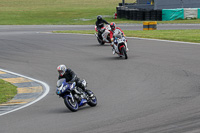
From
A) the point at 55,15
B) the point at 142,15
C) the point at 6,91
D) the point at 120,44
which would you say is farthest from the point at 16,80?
the point at 55,15

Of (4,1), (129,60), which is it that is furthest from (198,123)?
(4,1)

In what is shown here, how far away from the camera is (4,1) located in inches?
3804

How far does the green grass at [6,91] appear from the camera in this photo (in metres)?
12.5

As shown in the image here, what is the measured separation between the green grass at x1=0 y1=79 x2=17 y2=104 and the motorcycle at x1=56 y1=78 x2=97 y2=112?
2.73 metres

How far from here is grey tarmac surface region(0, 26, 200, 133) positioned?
27.4ft

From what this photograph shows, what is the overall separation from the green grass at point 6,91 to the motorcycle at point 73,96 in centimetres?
273

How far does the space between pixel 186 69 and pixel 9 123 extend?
26.0ft

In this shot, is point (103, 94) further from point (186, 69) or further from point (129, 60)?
point (129, 60)

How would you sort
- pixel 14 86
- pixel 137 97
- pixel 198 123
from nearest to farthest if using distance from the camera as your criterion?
pixel 198 123 → pixel 137 97 → pixel 14 86

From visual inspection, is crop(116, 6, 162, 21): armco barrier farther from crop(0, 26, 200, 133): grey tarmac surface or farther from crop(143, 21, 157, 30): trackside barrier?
crop(0, 26, 200, 133): grey tarmac surface

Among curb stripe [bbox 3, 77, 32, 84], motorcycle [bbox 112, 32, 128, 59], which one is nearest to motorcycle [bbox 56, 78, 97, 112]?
curb stripe [bbox 3, 77, 32, 84]

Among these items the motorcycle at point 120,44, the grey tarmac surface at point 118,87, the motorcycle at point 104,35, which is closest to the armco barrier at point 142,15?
the grey tarmac surface at point 118,87

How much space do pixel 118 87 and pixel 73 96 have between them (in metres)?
2.94

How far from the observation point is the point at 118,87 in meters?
13.0
